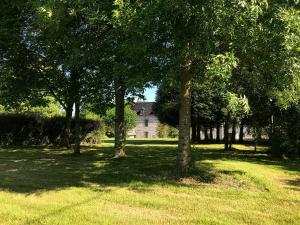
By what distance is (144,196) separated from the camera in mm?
10836

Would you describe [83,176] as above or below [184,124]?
below

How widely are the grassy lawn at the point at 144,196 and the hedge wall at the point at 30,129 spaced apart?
15396 millimetres

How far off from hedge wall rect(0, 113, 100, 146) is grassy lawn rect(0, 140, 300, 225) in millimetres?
15396

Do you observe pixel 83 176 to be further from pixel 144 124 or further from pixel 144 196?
pixel 144 124

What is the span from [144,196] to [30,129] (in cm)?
2243

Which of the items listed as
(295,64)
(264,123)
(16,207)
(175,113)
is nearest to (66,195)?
(16,207)

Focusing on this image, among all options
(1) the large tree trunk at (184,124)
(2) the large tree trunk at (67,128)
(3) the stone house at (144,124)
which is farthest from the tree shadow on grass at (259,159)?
(3) the stone house at (144,124)

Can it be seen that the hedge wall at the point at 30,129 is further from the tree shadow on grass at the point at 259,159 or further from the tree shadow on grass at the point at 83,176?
the tree shadow on grass at the point at 83,176

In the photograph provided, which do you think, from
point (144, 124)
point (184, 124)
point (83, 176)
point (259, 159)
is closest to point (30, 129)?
point (259, 159)

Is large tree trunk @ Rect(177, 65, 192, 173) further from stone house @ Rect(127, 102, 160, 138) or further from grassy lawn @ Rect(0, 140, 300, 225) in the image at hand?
stone house @ Rect(127, 102, 160, 138)

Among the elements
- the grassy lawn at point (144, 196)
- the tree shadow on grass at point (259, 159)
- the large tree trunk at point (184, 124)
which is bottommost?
the grassy lawn at point (144, 196)

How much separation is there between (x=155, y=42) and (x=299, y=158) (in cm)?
1535

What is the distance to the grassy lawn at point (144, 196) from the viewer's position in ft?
28.9

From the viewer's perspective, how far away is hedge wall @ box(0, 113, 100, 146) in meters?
30.7
